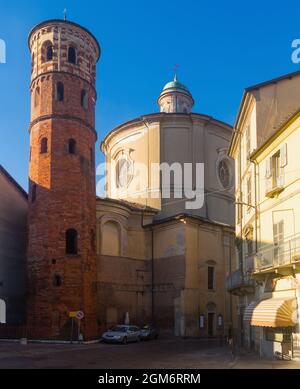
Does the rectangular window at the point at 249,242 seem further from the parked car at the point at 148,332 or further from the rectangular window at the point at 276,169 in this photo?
the parked car at the point at 148,332

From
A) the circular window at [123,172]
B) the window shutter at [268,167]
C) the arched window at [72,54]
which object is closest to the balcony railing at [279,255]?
the window shutter at [268,167]

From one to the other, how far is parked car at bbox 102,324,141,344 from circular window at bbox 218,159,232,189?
17.3 m

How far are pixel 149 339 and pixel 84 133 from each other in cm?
1496

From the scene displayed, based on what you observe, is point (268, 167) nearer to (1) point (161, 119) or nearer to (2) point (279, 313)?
(2) point (279, 313)

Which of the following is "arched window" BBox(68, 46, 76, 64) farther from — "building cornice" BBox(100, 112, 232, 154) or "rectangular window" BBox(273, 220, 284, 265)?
"rectangular window" BBox(273, 220, 284, 265)

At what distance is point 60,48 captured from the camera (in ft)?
118

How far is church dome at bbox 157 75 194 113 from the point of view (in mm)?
51562

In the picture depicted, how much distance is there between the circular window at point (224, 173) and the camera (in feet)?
154

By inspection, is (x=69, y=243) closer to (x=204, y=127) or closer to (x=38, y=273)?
(x=38, y=273)

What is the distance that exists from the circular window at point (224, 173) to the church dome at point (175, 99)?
763 cm

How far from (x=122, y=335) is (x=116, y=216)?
1000 centimetres

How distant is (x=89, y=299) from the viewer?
1316 inches

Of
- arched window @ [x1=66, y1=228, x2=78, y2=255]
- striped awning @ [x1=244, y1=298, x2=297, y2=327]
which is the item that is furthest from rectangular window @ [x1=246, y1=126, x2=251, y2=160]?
arched window @ [x1=66, y1=228, x2=78, y2=255]
